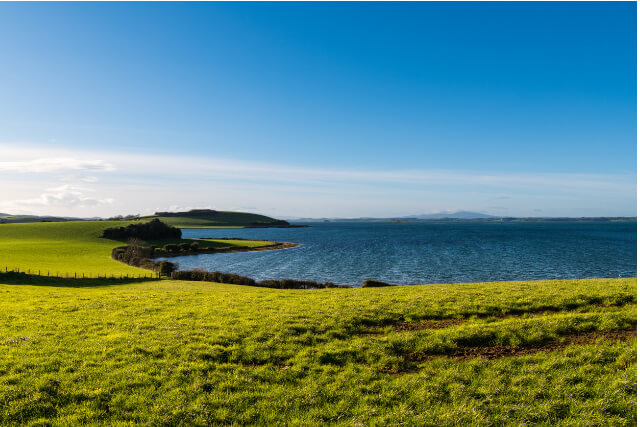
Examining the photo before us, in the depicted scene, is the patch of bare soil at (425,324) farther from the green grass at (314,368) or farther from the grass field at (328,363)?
the green grass at (314,368)

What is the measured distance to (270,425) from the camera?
30.9 feet

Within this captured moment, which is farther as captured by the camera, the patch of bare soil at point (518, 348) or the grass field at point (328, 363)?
the patch of bare soil at point (518, 348)

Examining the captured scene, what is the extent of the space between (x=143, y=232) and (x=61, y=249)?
48.5m

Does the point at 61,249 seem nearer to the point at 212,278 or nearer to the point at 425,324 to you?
the point at 212,278

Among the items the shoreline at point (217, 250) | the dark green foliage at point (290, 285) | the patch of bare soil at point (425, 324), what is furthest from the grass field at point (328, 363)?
the shoreline at point (217, 250)

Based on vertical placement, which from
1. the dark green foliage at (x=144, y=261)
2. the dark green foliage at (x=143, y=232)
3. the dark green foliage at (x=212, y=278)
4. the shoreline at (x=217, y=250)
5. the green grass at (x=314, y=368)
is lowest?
the shoreline at (x=217, y=250)

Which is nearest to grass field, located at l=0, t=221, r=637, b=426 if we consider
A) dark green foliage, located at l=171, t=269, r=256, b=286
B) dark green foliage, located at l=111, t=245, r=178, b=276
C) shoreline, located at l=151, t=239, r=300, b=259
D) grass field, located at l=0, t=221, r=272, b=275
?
dark green foliage, located at l=171, t=269, r=256, b=286

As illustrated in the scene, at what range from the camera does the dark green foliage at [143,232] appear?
13500 cm

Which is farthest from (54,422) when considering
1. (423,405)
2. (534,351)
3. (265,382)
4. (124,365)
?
(534,351)

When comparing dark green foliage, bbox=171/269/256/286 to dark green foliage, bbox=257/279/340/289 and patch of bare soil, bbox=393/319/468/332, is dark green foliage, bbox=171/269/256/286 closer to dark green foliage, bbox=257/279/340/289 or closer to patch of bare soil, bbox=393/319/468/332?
dark green foliage, bbox=257/279/340/289

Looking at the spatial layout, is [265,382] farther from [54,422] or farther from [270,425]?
[54,422]

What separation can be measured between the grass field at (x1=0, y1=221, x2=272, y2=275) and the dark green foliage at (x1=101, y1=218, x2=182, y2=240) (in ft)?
17.4

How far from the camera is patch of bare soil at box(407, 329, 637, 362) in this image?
45.8 ft

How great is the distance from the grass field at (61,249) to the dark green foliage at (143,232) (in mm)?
5302
